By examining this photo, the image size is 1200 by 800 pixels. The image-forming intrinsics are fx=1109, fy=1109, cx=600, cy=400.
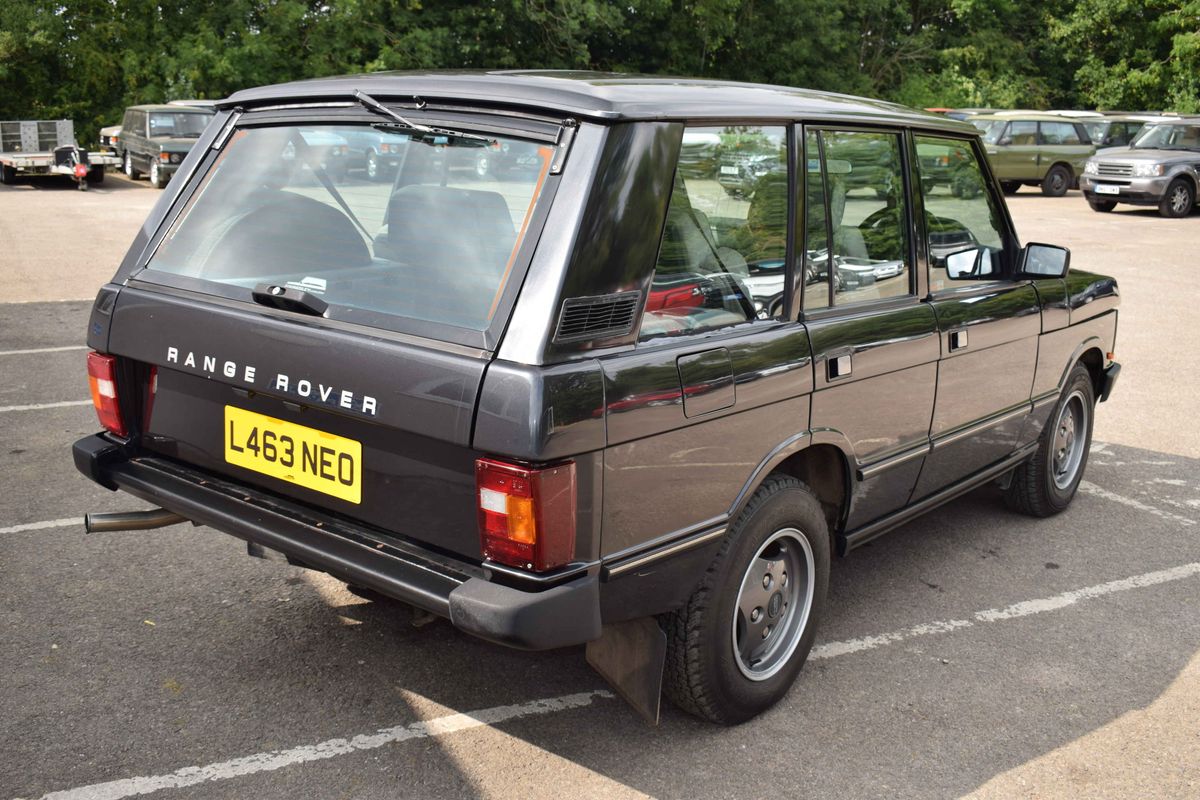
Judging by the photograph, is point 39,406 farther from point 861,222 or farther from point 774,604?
point 861,222

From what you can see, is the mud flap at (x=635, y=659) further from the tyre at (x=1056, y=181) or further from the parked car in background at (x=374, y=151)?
the tyre at (x=1056, y=181)

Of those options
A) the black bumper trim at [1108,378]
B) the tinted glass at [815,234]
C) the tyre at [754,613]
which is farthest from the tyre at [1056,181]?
the tyre at [754,613]

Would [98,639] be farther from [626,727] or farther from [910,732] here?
[910,732]

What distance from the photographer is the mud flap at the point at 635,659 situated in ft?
9.89

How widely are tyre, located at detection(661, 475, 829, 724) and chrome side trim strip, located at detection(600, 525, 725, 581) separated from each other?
11 centimetres

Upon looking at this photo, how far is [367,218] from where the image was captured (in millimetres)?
3293

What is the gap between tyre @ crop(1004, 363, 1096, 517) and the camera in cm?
520

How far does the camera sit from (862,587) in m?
4.48

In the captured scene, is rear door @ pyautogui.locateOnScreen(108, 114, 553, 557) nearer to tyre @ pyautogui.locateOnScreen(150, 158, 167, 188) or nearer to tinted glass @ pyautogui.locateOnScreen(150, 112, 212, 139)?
tyre @ pyautogui.locateOnScreen(150, 158, 167, 188)

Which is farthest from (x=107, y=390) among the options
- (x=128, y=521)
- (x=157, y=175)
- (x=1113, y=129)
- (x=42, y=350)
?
(x=1113, y=129)

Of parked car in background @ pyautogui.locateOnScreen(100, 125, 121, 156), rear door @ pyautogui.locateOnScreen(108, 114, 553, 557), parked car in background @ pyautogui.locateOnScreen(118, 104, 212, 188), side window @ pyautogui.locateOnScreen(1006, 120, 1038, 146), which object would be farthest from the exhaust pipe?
parked car in background @ pyautogui.locateOnScreen(100, 125, 121, 156)

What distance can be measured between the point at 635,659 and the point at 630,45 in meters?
32.3

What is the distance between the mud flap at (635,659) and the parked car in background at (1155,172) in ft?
71.6

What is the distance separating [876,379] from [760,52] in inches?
1337
